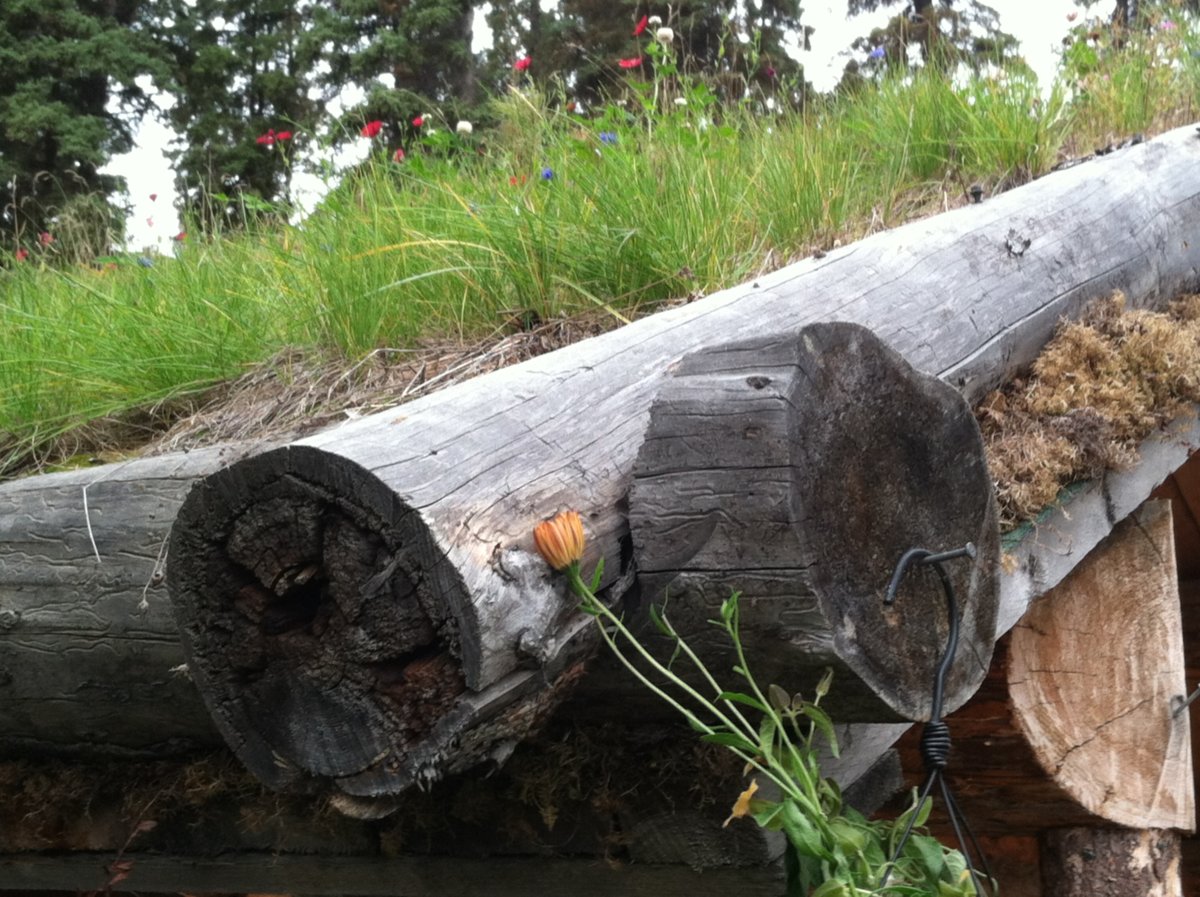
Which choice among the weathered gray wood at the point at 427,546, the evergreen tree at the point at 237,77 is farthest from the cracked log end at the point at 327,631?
the evergreen tree at the point at 237,77

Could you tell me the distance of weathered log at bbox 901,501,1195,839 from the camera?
8.71 ft

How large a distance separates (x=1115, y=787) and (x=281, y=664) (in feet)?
6.77

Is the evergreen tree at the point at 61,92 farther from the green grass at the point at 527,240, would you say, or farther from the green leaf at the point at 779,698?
the green leaf at the point at 779,698

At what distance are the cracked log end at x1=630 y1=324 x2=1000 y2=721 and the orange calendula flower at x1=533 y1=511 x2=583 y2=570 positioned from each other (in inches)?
5.4

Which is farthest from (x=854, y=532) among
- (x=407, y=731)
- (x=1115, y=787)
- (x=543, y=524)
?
(x=1115, y=787)

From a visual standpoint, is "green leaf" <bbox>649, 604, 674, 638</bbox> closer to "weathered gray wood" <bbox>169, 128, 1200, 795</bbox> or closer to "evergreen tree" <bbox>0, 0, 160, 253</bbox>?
"weathered gray wood" <bbox>169, 128, 1200, 795</bbox>

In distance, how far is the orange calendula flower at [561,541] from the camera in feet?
4.38

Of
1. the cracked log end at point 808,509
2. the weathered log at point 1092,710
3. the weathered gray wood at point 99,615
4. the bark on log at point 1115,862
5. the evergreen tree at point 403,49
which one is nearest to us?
the cracked log end at point 808,509

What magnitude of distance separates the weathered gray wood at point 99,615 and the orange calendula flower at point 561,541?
2.53 feet

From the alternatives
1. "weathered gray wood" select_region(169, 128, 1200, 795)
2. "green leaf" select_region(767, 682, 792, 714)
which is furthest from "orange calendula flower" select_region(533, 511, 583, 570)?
"green leaf" select_region(767, 682, 792, 714)

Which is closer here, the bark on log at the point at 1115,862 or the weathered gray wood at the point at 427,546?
the weathered gray wood at the point at 427,546

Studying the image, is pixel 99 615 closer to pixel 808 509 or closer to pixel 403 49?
pixel 808 509

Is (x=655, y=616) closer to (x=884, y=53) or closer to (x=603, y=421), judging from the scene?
(x=603, y=421)

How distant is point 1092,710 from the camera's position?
273cm
